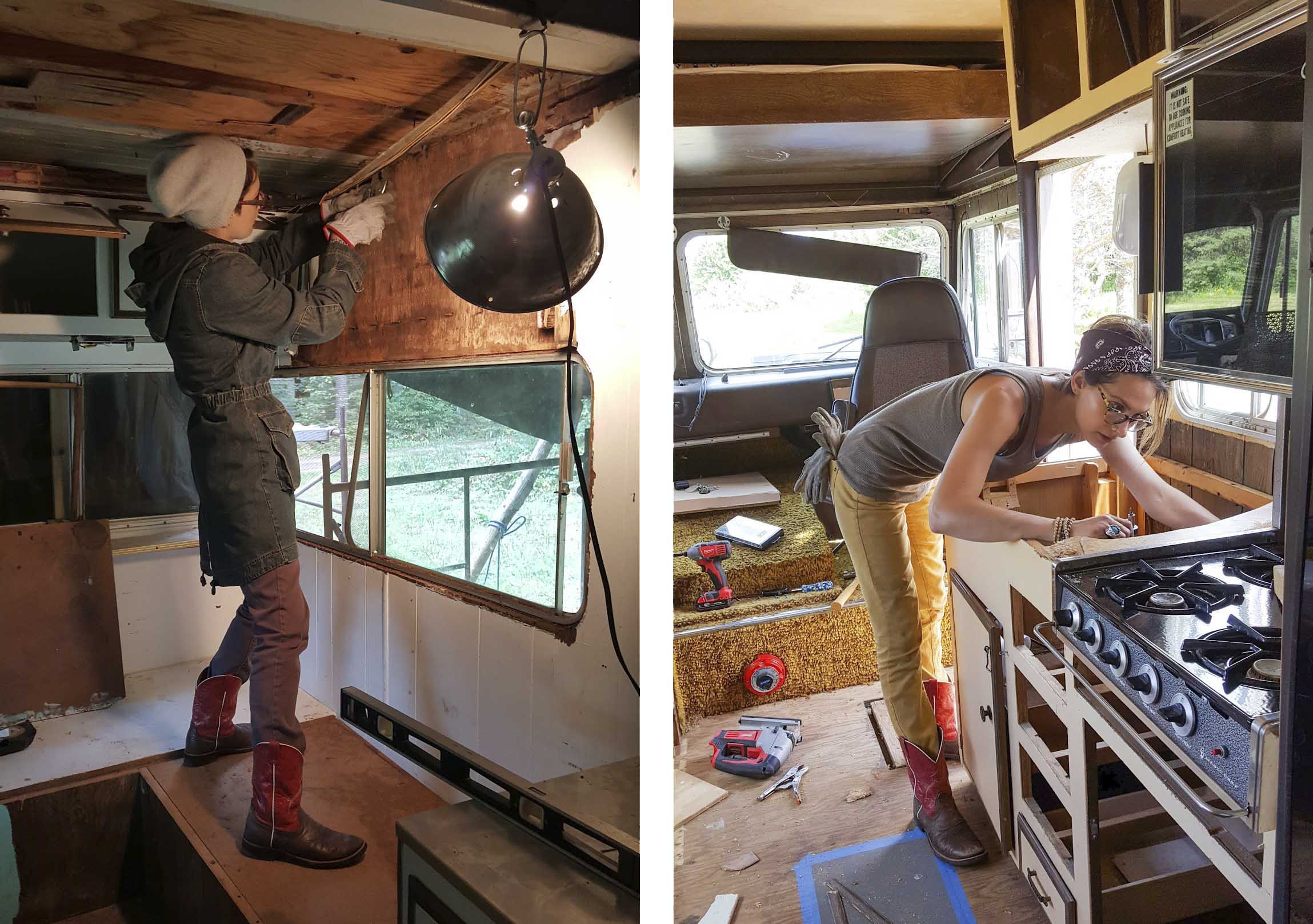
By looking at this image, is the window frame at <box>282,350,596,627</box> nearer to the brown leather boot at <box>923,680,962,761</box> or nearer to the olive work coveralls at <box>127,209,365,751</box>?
the olive work coveralls at <box>127,209,365,751</box>

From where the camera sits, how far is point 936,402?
3.43 ft

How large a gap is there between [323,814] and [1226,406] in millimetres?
1080

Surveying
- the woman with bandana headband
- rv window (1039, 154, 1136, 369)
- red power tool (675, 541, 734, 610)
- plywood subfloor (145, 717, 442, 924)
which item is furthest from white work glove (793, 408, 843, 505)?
plywood subfloor (145, 717, 442, 924)

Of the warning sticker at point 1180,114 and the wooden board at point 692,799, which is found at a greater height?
the warning sticker at point 1180,114

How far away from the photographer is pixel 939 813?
1063mm

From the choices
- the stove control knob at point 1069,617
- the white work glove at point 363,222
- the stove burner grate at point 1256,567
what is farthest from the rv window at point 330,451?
the stove burner grate at point 1256,567

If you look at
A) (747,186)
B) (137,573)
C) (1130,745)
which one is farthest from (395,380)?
(1130,745)

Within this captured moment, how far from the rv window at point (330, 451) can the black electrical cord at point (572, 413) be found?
25 centimetres

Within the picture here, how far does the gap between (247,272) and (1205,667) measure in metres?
1.00

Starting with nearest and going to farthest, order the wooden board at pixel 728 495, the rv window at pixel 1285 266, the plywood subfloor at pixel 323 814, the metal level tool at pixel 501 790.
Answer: the plywood subfloor at pixel 323 814
the metal level tool at pixel 501 790
the rv window at pixel 1285 266
the wooden board at pixel 728 495

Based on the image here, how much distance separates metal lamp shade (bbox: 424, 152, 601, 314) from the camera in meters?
0.84

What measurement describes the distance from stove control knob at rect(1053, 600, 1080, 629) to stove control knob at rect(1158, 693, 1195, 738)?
0.43 feet

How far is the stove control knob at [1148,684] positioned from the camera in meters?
0.88

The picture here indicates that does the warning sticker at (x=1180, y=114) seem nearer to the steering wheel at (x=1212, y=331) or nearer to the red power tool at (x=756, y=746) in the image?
the steering wheel at (x=1212, y=331)
